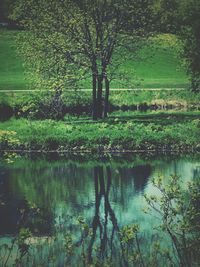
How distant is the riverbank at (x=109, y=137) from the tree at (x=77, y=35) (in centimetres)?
667

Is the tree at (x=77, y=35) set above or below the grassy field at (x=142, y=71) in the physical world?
above

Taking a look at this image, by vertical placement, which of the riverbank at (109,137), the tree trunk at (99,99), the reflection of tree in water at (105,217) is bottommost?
the reflection of tree in water at (105,217)

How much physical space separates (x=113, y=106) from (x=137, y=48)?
6.24 metres

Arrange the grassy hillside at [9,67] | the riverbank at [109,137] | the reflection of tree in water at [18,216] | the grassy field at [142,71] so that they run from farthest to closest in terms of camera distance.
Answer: the grassy field at [142,71]
the grassy hillside at [9,67]
the riverbank at [109,137]
the reflection of tree in water at [18,216]

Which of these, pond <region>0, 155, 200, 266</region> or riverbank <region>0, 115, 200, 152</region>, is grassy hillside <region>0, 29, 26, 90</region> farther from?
pond <region>0, 155, 200, 266</region>

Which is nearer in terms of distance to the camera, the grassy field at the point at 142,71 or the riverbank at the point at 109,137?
the riverbank at the point at 109,137

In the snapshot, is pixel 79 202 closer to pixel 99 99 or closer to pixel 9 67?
pixel 99 99

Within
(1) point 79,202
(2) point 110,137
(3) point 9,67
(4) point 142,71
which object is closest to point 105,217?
(1) point 79,202

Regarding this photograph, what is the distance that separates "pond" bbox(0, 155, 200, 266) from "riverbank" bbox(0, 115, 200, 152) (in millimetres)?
2614

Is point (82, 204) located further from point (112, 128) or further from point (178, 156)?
point (112, 128)

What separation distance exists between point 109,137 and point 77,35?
37.1ft

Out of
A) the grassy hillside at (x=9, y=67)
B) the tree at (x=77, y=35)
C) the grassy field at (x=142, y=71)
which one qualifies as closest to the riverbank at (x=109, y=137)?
the tree at (x=77, y=35)

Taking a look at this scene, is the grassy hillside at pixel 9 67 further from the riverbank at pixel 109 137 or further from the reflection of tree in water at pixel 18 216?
the reflection of tree in water at pixel 18 216

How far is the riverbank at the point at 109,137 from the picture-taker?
44312 millimetres
